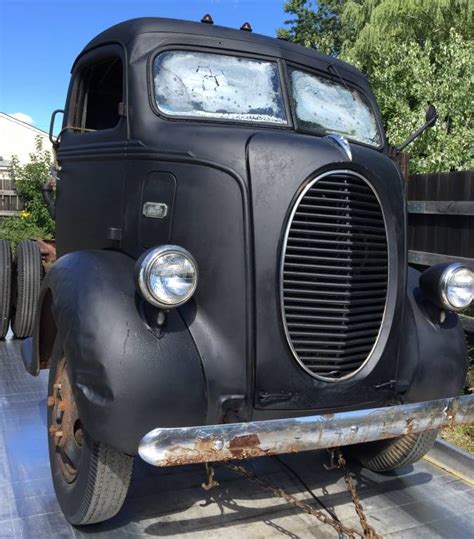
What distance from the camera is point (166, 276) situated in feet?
8.32

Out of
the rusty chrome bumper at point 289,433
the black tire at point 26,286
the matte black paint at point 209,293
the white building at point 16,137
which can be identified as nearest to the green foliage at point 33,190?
the black tire at point 26,286

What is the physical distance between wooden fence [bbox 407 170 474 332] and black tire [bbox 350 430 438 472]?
2.17 metres

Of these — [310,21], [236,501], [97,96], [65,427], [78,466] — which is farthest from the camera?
[310,21]

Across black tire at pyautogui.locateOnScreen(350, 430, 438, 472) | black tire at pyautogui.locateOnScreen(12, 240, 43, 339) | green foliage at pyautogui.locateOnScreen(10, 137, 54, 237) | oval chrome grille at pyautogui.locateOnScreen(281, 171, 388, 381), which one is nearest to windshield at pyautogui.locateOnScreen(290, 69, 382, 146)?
oval chrome grille at pyautogui.locateOnScreen(281, 171, 388, 381)

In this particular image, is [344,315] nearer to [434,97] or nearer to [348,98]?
[348,98]

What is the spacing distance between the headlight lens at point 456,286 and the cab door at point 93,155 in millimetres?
1787

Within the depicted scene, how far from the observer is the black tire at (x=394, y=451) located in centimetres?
344

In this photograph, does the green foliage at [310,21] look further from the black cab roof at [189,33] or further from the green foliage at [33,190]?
the black cab roof at [189,33]

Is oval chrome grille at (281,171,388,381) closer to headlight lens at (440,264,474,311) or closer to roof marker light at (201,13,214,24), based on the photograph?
headlight lens at (440,264,474,311)

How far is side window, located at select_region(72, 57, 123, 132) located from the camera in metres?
4.07

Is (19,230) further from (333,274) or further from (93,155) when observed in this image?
(333,274)

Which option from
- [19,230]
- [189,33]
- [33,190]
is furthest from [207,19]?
[33,190]

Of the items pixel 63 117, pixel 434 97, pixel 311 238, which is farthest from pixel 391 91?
pixel 311 238

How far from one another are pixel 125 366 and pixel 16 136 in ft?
92.0
